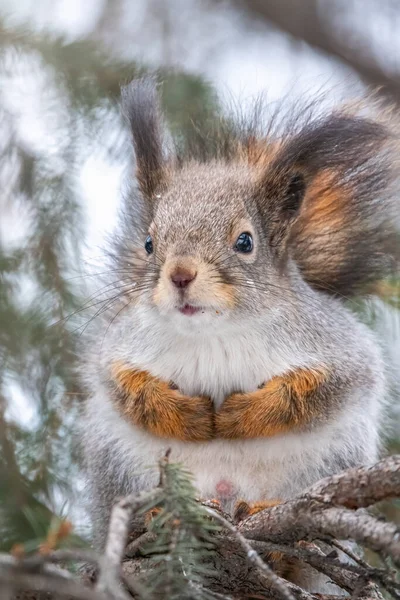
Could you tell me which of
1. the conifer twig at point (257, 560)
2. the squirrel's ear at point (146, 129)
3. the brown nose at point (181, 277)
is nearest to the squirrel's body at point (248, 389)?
the brown nose at point (181, 277)

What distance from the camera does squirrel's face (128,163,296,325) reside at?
5.51 feet

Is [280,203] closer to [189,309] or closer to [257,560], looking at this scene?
[189,309]

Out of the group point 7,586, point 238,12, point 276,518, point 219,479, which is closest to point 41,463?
point 219,479

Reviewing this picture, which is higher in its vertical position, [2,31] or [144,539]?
[2,31]

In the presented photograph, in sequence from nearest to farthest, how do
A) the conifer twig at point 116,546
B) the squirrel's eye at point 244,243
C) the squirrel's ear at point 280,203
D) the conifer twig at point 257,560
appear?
1. the conifer twig at point 116,546
2. the conifer twig at point 257,560
3. the squirrel's eye at point 244,243
4. the squirrel's ear at point 280,203

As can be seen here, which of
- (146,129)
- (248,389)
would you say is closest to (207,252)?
(248,389)

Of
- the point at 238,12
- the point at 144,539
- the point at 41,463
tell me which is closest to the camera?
the point at 144,539

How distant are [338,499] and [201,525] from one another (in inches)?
7.8

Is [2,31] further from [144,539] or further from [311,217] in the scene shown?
[144,539]

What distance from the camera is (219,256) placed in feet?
5.84

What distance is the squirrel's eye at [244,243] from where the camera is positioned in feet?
6.11

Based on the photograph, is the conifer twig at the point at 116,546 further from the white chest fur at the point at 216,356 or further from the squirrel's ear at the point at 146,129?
the squirrel's ear at the point at 146,129

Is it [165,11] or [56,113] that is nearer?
[56,113]

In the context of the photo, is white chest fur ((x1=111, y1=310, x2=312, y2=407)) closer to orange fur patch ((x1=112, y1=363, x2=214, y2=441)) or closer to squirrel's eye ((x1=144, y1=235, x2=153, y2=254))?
orange fur patch ((x1=112, y1=363, x2=214, y2=441))
